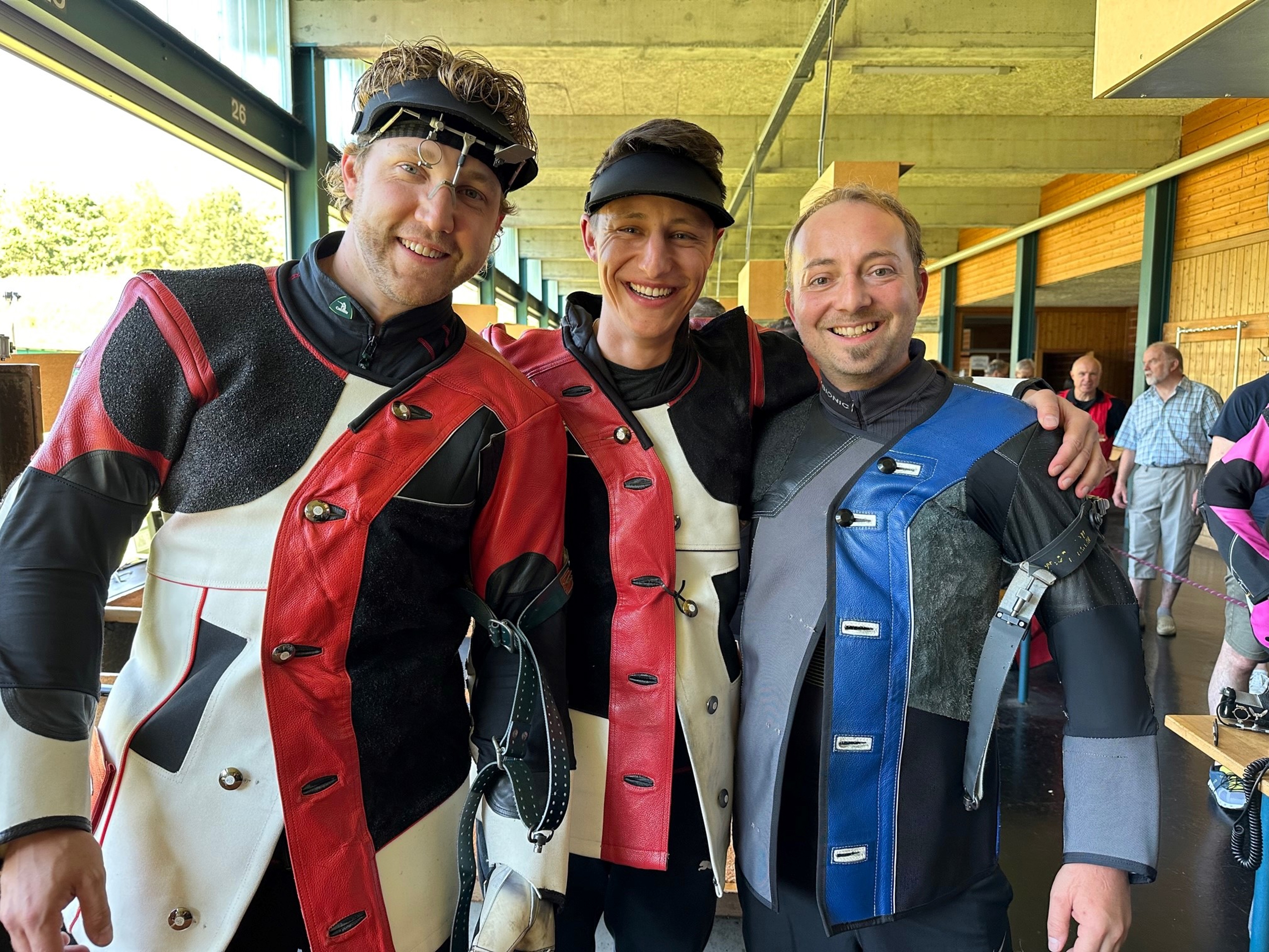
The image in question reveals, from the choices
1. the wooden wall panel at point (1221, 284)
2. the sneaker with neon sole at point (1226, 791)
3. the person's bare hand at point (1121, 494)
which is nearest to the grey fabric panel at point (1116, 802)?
the sneaker with neon sole at point (1226, 791)

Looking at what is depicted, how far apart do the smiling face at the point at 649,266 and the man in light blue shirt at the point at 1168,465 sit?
5.36 m

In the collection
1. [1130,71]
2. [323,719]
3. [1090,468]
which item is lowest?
[323,719]

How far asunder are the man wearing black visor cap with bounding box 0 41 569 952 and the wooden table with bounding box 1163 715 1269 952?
1.82 meters

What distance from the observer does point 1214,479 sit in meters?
2.96

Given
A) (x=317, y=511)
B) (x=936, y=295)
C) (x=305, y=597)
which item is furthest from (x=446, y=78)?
(x=936, y=295)

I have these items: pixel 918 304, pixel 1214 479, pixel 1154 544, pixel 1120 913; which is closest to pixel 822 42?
pixel 1214 479

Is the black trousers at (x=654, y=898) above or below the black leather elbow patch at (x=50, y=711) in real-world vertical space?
below

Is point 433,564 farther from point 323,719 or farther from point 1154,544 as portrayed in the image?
point 1154,544

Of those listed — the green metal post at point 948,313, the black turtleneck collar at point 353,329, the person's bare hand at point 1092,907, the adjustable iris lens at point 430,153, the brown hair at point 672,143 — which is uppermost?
the green metal post at point 948,313

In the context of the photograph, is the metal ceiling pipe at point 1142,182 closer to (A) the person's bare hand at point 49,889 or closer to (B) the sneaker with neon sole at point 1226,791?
(B) the sneaker with neon sole at point 1226,791

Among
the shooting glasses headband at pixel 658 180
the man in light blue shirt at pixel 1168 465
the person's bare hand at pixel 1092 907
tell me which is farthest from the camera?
the man in light blue shirt at pixel 1168 465

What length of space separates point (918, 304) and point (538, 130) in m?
8.56

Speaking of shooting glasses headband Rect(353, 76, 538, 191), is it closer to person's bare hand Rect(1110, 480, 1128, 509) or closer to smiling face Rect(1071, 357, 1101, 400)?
person's bare hand Rect(1110, 480, 1128, 509)

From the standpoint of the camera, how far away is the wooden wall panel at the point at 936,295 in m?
17.3
